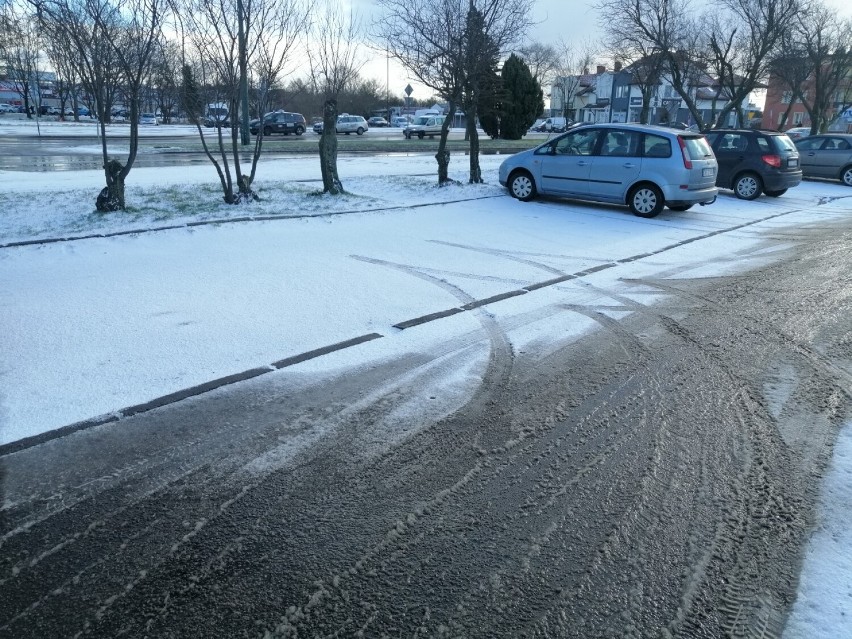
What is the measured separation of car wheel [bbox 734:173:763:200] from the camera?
15.9 metres

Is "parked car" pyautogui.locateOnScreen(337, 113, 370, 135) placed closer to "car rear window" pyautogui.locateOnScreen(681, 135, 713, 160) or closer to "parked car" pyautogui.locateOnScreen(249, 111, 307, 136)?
"parked car" pyautogui.locateOnScreen(249, 111, 307, 136)

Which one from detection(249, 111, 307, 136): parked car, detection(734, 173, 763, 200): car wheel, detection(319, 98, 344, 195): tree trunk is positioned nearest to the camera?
detection(319, 98, 344, 195): tree trunk

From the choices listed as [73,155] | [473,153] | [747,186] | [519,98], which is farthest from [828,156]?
[73,155]

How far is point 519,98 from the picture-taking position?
139ft

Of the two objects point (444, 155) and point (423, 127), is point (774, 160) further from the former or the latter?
point (423, 127)

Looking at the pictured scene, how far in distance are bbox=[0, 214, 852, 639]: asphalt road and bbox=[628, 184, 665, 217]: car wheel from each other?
7.42m

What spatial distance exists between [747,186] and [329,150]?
1038 cm

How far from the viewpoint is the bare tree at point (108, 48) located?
9.59m

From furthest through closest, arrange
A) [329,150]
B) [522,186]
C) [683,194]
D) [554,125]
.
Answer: [554,125] → [522,186] → [329,150] → [683,194]

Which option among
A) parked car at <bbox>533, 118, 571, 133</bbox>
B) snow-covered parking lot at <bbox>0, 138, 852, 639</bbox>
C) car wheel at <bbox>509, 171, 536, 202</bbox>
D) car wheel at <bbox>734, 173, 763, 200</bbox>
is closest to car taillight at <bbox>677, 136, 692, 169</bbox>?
snow-covered parking lot at <bbox>0, 138, 852, 639</bbox>

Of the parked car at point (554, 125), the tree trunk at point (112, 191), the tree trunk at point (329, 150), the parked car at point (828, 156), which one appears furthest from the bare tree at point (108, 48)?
the parked car at point (554, 125)

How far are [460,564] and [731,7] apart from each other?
28326mm

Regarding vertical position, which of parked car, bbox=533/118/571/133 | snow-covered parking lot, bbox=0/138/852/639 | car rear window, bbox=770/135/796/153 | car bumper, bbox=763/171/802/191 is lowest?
snow-covered parking lot, bbox=0/138/852/639

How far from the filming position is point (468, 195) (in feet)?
46.1
